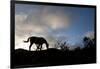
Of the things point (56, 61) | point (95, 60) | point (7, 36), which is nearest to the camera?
point (7, 36)

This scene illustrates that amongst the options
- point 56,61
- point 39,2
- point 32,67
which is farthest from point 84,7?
point 32,67

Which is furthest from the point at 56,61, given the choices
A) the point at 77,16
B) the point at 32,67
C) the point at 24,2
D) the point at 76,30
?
the point at 24,2

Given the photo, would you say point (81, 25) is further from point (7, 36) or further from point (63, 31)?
point (7, 36)

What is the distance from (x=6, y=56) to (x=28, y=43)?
276 mm

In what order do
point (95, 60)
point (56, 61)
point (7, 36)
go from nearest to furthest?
1. point (7, 36)
2. point (56, 61)
3. point (95, 60)

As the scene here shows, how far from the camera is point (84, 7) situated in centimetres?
244

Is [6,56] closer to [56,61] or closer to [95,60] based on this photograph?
[56,61]

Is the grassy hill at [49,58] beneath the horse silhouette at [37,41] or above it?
beneath

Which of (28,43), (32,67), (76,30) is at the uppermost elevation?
(76,30)

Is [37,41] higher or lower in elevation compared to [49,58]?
higher

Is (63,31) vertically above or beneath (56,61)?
above

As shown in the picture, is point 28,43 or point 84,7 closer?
point 28,43

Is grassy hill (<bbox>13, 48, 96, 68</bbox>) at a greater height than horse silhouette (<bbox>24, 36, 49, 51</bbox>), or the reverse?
horse silhouette (<bbox>24, 36, 49, 51</bbox>)

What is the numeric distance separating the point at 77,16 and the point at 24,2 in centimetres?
66
